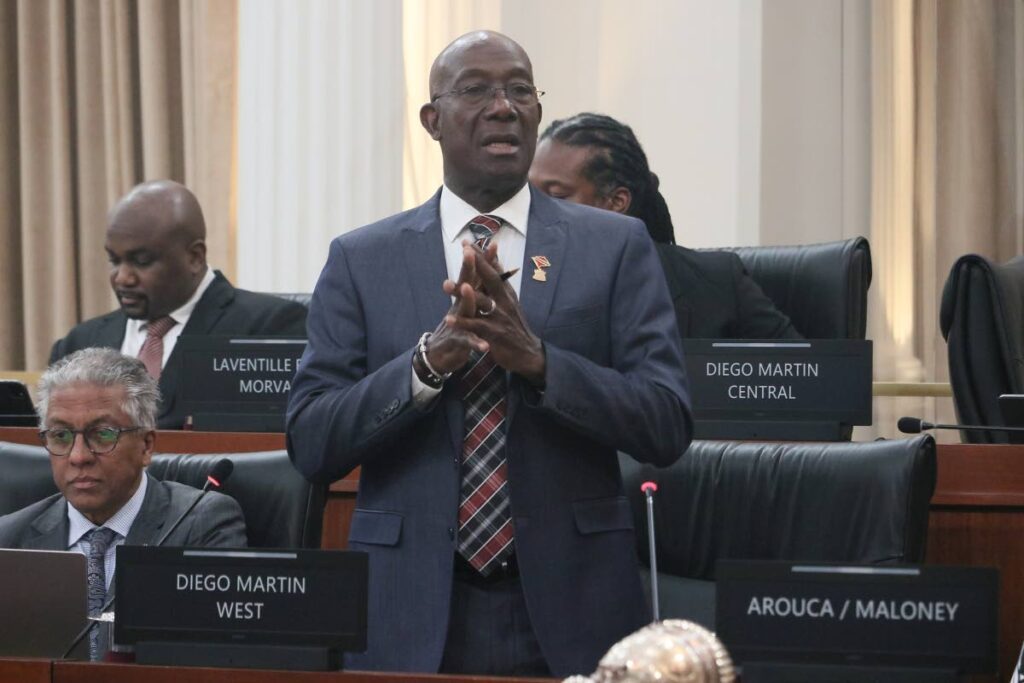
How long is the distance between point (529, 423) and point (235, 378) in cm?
133

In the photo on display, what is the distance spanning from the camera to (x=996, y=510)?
9.66 feet

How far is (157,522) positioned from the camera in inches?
115

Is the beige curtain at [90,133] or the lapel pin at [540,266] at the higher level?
the beige curtain at [90,133]

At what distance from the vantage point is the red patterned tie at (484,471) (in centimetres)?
227

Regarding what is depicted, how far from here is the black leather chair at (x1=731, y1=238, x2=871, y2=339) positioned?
3.92m

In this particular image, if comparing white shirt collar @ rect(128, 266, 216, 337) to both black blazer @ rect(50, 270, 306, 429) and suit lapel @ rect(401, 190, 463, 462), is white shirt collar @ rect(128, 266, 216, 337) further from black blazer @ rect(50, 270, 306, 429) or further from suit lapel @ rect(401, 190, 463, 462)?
suit lapel @ rect(401, 190, 463, 462)

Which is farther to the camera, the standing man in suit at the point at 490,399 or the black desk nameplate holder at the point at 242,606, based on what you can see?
the standing man in suit at the point at 490,399

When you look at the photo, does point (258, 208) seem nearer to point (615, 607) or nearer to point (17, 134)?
point (17, 134)

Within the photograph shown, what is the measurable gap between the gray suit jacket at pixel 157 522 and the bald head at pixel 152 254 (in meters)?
1.40

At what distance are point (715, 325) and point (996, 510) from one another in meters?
0.94

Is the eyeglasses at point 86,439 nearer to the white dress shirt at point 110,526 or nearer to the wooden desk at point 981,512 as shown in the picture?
the white dress shirt at point 110,526

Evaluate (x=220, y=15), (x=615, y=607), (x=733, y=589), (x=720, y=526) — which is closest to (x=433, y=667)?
(x=615, y=607)

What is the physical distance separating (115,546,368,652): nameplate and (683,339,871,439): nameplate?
1.31m

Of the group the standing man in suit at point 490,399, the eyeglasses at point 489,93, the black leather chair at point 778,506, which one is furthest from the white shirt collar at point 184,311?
the eyeglasses at point 489,93
